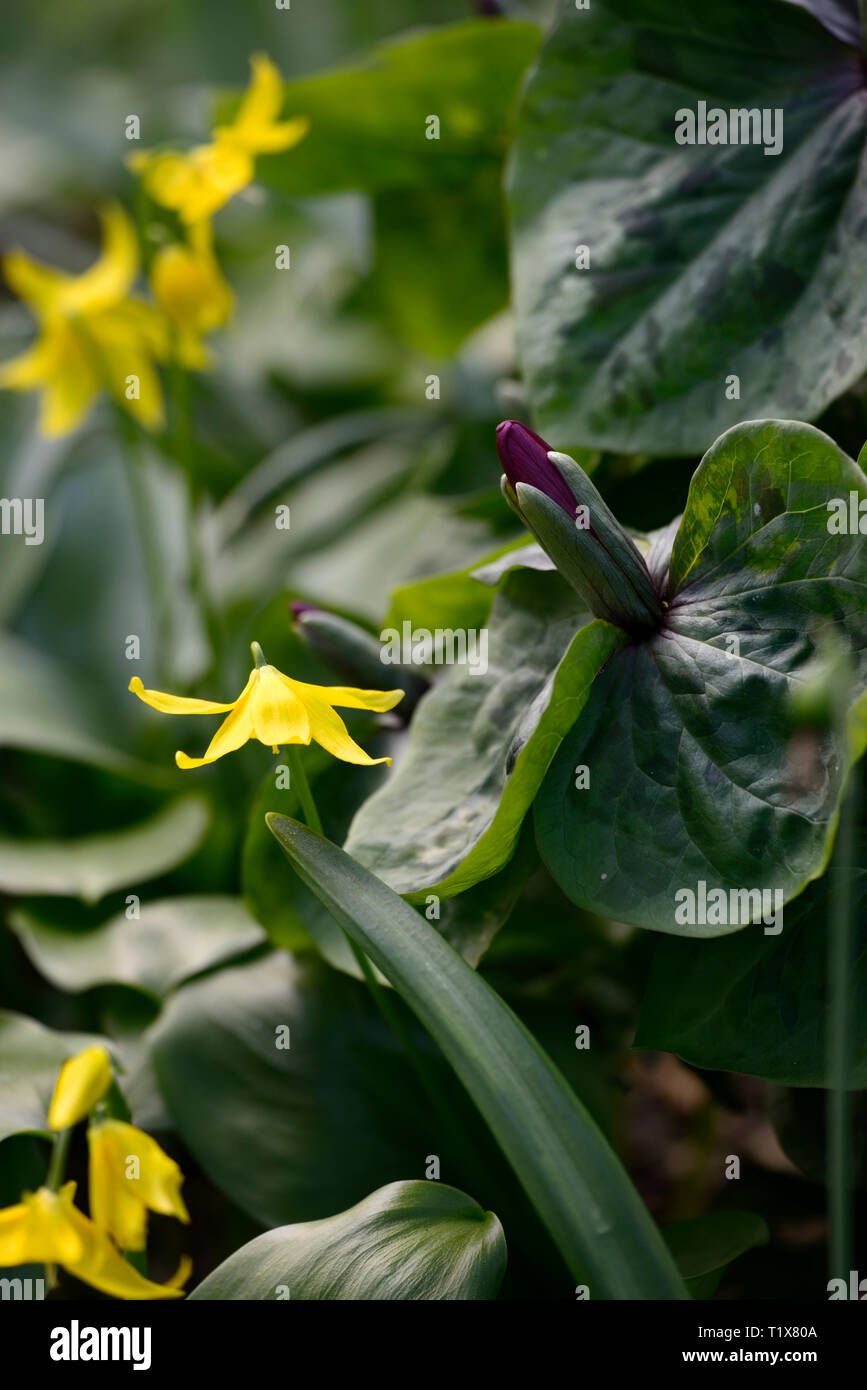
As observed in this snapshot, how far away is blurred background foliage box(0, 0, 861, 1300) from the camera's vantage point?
2.15 ft

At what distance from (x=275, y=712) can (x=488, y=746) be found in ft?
0.46

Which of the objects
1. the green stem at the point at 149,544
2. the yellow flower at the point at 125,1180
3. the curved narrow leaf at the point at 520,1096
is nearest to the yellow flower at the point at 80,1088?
the yellow flower at the point at 125,1180

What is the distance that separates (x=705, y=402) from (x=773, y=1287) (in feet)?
1.72

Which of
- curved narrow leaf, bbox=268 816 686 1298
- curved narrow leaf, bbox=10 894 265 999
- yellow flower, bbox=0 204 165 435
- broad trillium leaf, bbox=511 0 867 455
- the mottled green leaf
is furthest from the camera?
yellow flower, bbox=0 204 165 435

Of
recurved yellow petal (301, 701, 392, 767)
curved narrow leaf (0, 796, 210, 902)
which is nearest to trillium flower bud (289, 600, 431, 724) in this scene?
recurved yellow petal (301, 701, 392, 767)

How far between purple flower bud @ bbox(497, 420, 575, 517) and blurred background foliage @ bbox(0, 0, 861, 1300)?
17 centimetres

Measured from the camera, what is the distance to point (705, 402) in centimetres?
65

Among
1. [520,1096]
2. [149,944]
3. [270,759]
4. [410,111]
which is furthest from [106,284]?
[520,1096]

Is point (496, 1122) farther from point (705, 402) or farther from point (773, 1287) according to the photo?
point (705, 402)

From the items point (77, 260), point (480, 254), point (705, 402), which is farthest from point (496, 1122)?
point (77, 260)

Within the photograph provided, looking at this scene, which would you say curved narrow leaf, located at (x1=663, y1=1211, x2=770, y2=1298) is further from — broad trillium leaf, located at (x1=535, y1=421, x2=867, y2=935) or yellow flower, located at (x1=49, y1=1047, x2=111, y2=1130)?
yellow flower, located at (x1=49, y1=1047, x2=111, y2=1130)

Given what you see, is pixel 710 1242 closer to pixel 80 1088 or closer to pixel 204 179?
pixel 80 1088

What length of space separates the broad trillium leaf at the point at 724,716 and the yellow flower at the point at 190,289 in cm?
53

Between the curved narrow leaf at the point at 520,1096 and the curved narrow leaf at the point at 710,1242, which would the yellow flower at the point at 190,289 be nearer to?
the curved narrow leaf at the point at 520,1096
